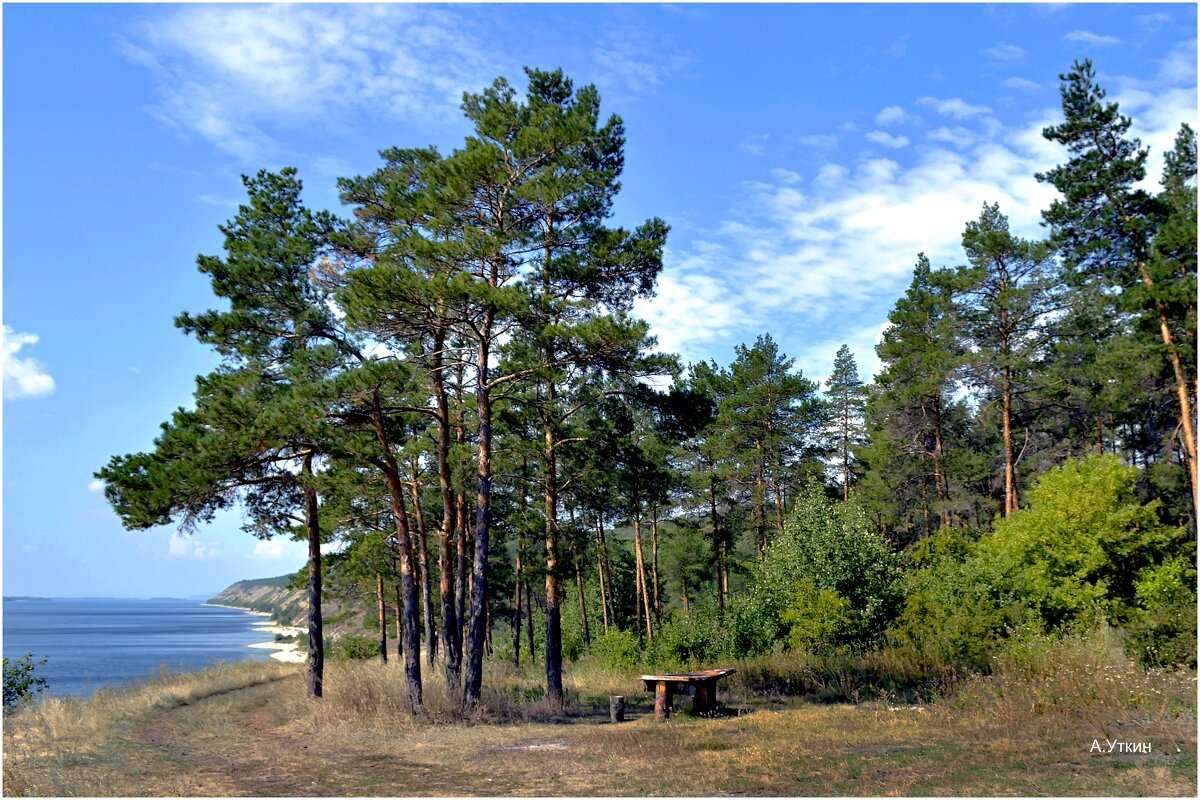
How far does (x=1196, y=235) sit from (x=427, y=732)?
19.1m

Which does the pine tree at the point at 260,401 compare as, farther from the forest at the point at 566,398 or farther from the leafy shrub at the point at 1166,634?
the leafy shrub at the point at 1166,634

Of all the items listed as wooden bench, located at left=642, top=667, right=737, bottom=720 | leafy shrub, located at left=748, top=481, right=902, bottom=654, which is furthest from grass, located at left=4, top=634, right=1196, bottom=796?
leafy shrub, located at left=748, top=481, right=902, bottom=654

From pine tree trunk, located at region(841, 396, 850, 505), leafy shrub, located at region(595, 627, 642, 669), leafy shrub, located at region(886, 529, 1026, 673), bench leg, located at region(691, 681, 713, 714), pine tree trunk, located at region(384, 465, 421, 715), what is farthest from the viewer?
pine tree trunk, located at region(841, 396, 850, 505)

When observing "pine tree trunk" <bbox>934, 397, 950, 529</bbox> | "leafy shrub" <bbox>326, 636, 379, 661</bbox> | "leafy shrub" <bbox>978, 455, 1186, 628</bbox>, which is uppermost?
"pine tree trunk" <bbox>934, 397, 950, 529</bbox>

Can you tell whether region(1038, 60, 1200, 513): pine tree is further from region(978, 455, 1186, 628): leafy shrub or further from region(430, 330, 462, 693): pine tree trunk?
region(430, 330, 462, 693): pine tree trunk

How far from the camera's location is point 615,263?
17016 mm

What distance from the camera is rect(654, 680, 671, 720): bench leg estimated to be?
14617mm

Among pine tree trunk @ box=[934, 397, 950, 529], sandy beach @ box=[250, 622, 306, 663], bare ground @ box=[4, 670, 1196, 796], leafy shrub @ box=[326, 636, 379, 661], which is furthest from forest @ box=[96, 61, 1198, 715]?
sandy beach @ box=[250, 622, 306, 663]

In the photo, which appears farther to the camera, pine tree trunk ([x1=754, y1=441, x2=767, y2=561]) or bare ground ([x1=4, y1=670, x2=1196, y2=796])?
pine tree trunk ([x1=754, y1=441, x2=767, y2=561])

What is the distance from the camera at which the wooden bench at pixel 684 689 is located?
14.7 meters

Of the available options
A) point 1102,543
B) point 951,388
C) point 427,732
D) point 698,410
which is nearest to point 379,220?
point 698,410

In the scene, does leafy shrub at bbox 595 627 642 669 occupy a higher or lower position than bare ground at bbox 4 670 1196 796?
lower

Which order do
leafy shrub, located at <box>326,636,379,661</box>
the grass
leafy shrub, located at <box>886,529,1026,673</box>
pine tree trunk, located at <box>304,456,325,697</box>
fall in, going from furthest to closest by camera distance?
leafy shrub, located at <box>326,636,379,661</box>, pine tree trunk, located at <box>304,456,325,697</box>, leafy shrub, located at <box>886,529,1026,673</box>, the grass

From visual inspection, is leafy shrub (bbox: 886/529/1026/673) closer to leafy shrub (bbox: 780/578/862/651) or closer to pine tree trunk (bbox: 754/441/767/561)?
leafy shrub (bbox: 780/578/862/651)
